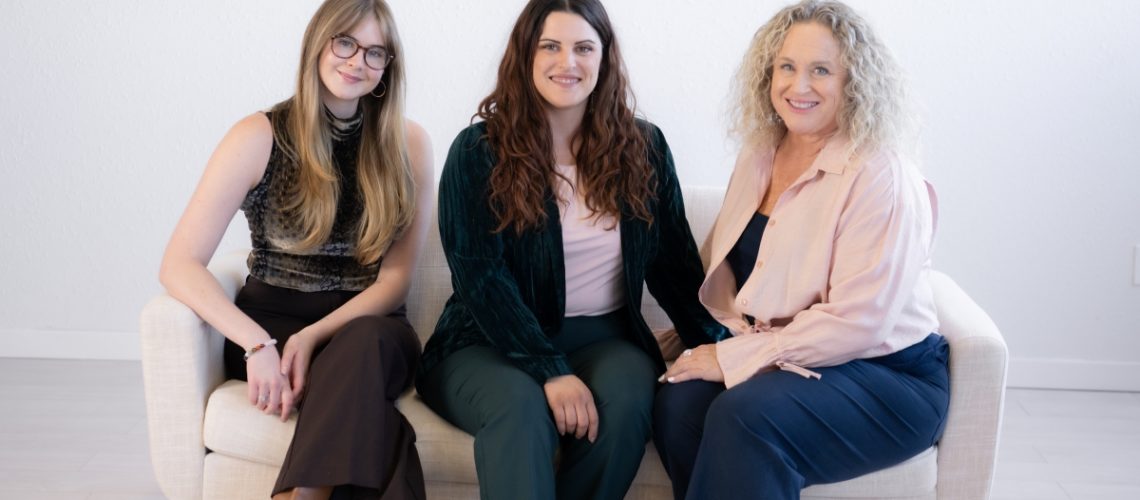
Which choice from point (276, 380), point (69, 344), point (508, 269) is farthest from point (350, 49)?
point (69, 344)

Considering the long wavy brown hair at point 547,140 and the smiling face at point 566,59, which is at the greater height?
the smiling face at point 566,59

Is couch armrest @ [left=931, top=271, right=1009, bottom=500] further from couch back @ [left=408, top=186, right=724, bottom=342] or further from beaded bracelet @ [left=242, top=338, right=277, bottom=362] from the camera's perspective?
beaded bracelet @ [left=242, top=338, right=277, bottom=362]

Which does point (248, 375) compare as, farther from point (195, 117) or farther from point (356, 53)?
point (195, 117)

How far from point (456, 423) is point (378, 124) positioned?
66cm

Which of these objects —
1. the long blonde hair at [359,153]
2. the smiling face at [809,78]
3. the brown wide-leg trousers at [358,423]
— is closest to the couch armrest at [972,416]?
the smiling face at [809,78]

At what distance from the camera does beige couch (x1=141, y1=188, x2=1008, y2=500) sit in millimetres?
2111

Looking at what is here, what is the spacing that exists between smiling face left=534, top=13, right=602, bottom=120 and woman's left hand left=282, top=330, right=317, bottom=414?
0.67 meters

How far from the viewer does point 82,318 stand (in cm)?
368

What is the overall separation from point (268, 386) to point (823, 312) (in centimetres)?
104

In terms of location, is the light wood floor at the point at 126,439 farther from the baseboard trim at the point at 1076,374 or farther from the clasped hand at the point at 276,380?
the clasped hand at the point at 276,380

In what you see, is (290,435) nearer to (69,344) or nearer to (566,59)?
(566,59)

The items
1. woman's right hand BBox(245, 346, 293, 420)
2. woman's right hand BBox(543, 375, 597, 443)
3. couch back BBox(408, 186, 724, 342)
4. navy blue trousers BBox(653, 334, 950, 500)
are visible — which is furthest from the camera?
couch back BBox(408, 186, 724, 342)

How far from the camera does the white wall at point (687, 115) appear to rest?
3.31m

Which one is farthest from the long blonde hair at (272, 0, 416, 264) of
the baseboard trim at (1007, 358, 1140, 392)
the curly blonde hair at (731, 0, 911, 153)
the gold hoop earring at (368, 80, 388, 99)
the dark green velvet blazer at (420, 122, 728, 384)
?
the baseboard trim at (1007, 358, 1140, 392)
